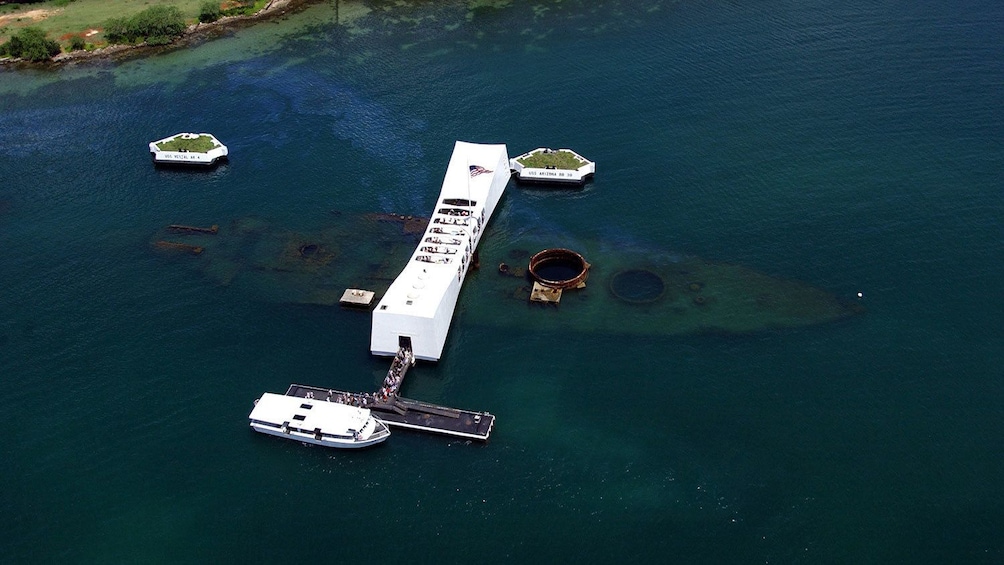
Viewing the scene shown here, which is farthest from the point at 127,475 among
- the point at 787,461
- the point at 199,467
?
the point at 787,461

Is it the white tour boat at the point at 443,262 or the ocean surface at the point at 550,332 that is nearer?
the ocean surface at the point at 550,332

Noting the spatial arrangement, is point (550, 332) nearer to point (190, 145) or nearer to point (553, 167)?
point (553, 167)

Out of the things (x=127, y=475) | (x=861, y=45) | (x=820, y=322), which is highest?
(x=861, y=45)

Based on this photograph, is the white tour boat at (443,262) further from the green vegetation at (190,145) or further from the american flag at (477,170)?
the green vegetation at (190,145)

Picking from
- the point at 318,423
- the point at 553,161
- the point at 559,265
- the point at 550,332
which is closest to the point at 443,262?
the point at 550,332

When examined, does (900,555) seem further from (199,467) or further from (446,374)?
(199,467)

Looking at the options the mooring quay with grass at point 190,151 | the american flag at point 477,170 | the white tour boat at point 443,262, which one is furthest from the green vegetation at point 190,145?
the american flag at point 477,170
